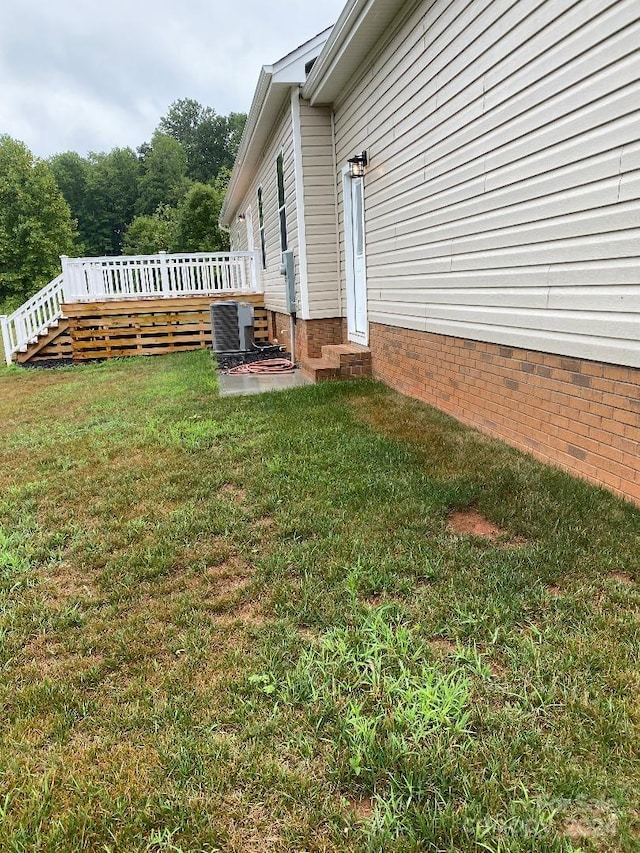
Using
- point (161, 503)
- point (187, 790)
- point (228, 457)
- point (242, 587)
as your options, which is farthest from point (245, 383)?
point (187, 790)

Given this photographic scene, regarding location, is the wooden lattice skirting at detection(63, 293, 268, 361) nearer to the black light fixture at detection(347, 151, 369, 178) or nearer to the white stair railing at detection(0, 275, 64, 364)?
the white stair railing at detection(0, 275, 64, 364)

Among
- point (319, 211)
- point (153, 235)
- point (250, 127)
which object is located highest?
point (153, 235)

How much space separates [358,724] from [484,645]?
0.57 metres

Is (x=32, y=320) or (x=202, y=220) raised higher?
(x=202, y=220)

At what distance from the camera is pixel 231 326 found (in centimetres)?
1062

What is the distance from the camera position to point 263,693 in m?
1.82

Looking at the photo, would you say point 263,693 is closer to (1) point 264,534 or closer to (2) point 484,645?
(2) point 484,645

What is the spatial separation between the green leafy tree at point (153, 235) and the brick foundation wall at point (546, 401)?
36.7 metres

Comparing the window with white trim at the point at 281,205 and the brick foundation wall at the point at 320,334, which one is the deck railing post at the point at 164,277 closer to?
the window with white trim at the point at 281,205

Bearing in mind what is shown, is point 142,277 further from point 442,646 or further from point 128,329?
point 442,646

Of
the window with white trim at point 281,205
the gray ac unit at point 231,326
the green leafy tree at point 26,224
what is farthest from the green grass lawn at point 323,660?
the green leafy tree at point 26,224

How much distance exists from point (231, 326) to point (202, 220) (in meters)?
26.4

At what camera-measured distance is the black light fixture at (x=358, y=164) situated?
6531 millimetres

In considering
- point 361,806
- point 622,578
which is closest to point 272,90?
point 622,578
